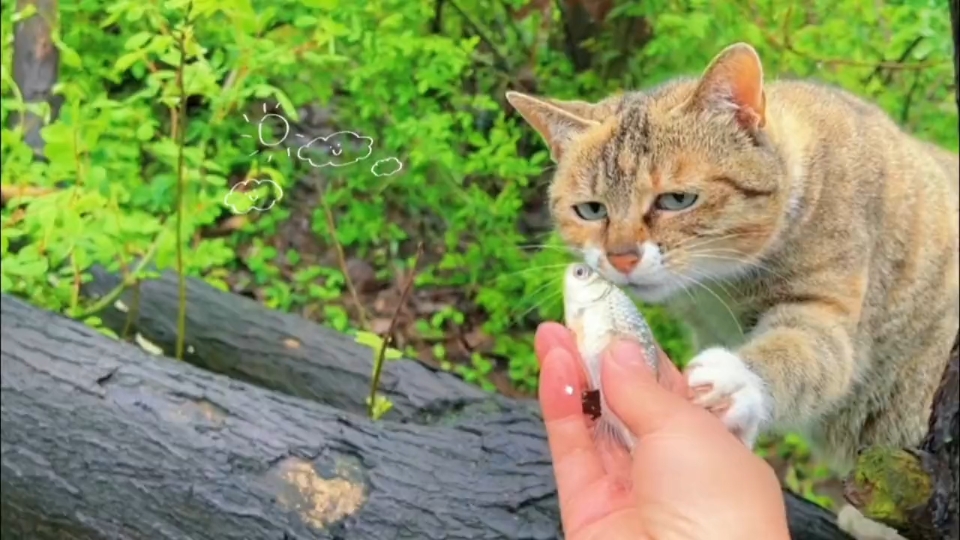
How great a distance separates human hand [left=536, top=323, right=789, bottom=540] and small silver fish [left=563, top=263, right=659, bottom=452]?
0.02 metres

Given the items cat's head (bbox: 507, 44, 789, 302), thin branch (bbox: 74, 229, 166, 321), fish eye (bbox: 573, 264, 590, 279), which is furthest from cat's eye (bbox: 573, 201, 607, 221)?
thin branch (bbox: 74, 229, 166, 321)

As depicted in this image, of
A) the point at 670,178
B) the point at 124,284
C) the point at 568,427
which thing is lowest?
the point at 124,284

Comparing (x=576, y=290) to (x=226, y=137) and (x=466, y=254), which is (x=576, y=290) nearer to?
(x=466, y=254)

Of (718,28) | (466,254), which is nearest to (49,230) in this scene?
(466,254)

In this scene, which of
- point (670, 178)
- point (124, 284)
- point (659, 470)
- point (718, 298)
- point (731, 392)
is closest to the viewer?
point (659, 470)

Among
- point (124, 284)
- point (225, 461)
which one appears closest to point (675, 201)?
point (225, 461)

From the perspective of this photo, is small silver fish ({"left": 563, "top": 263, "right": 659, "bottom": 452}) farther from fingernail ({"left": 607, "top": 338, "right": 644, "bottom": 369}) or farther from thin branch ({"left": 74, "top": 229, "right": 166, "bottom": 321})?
thin branch ({"left": 74, "top": 229, "right": 166, "bottom": 321})

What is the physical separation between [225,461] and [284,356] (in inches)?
18.4

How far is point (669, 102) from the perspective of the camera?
123 centimetres

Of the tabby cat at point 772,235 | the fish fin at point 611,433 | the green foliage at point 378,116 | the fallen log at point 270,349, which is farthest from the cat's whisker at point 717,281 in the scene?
the fallen log at point 270,349

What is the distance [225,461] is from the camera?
4.17 feet

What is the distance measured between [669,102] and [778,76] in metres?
0.20

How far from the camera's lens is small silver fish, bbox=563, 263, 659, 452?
104 cm

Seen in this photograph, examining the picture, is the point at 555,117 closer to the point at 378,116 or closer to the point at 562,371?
the point at 378,116
